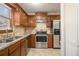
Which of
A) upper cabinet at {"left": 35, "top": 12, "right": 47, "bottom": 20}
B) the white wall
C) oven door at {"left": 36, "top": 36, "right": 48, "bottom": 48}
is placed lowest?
→ oven door at {"left": 36, "top": 36, "right": 48, "bottom": 48}

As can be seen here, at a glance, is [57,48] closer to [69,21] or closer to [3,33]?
[3,33]

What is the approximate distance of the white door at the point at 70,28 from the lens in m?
2.28

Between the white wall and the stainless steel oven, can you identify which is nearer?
the white wall

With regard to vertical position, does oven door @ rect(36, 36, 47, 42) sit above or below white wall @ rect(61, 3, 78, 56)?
below

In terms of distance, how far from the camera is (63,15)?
236 centimetres

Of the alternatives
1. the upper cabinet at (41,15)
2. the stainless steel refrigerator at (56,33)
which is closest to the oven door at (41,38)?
the stainless steel refrigerator at (56,33)

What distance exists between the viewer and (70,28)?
2.32 m

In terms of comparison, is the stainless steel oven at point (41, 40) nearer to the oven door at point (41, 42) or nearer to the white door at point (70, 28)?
the oven door at point (41, 42)

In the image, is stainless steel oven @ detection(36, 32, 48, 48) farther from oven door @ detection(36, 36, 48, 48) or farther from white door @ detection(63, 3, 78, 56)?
white door @ detection(63, 3, 78, 56)

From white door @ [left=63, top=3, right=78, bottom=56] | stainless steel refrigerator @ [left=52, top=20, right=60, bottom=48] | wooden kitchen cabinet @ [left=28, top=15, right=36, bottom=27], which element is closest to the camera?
white door @ [left=63, top=3, right=78, bottom=56]

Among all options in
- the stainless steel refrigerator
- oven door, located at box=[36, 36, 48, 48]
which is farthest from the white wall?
oven door, located at box=[36, 36, 48, 48]

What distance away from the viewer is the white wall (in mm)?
2283

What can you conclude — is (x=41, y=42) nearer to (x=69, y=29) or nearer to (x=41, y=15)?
(x=41, y=15)

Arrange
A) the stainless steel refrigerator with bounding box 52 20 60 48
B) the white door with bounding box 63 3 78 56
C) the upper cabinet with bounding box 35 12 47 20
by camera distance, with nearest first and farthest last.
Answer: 1. the white door with bounding box 63 3 78 56
2. the stainless steel refrigerator with bounding box 52 20 60 48
3. the upper cabinet with bounding box 35 12 47 20
